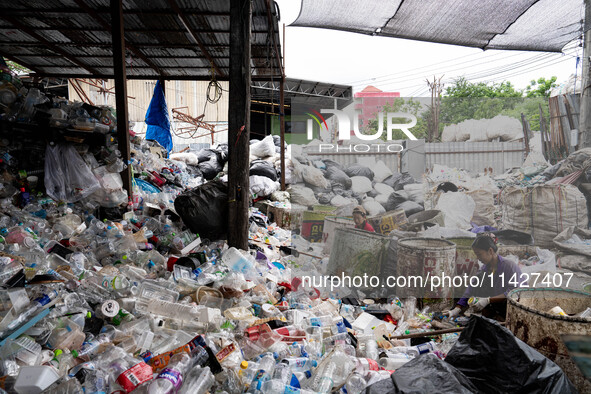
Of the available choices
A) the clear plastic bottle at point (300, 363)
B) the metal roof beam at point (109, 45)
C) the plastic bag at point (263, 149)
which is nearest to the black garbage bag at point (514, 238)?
the clear plastic bottle at point (300, 363)

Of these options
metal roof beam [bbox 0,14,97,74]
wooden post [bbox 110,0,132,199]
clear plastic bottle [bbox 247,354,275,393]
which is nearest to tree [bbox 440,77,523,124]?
clear plastic bottle [bbox 247,354,275,393]

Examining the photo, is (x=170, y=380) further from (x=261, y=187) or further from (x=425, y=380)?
(x=261, y=187)

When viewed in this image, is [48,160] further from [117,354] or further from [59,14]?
[117,354]

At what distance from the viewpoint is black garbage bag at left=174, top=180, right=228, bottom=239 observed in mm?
4117

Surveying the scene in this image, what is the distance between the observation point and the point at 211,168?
29.8 ft

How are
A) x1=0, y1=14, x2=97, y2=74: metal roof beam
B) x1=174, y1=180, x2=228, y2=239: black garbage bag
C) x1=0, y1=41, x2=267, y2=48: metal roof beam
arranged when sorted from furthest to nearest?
x1=0, y1=41, x2=267, y2=48: metal roof beam → x1=0, y1=14, x2=97, y2=74: metal roof beam → x1=174, y1=180, x2=228, y2=239: black garbage bag

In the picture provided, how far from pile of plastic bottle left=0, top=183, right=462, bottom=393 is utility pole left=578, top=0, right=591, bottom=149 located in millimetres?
2141

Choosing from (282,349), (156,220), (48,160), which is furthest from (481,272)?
(48,160)

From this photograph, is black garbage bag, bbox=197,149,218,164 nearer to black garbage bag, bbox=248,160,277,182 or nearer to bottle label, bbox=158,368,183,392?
black garbage bag, bbox=248,160,277,182

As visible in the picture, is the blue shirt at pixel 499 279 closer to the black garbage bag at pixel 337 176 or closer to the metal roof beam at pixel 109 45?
the black garbage bag at pixel 337 176

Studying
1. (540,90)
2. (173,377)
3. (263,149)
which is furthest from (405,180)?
(540,90)

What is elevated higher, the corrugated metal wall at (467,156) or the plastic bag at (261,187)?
the corrugated metal wall at (467,156)

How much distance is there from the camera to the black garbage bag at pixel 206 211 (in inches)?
162

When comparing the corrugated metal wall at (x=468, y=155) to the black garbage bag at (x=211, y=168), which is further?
the black garbage bag at (x=211, y=168)
